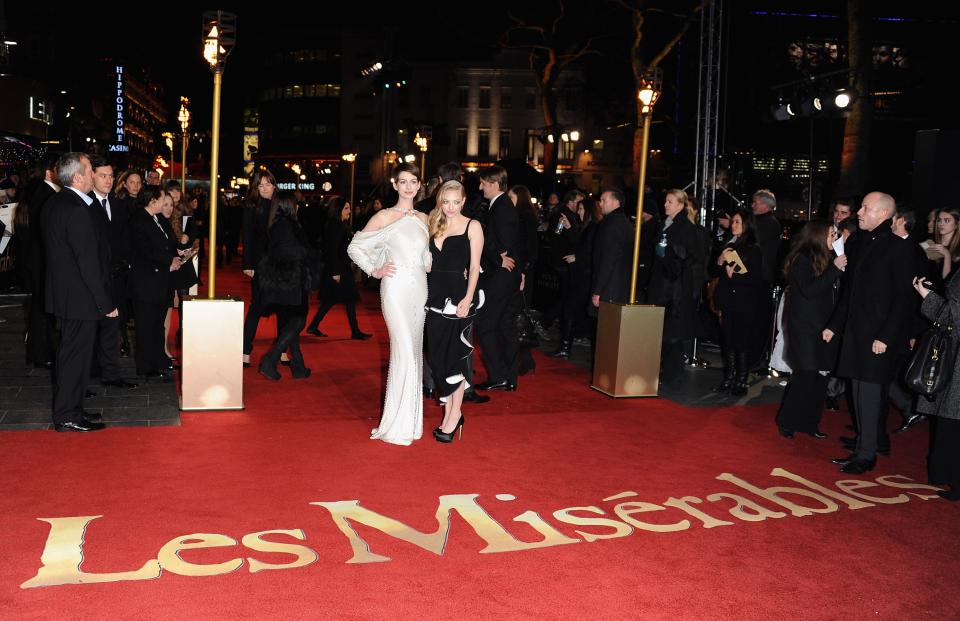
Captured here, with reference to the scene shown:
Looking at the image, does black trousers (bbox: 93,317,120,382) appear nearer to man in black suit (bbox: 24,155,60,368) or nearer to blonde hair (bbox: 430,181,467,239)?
man in black suit (bbox: 24,155,60,368)

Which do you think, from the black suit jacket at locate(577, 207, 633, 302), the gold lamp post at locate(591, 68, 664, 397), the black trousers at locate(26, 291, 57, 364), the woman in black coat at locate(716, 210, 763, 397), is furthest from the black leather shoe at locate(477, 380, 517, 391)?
the black trousers at locate(26, 291, 57, 364)

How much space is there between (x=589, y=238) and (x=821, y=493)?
18.2 ft

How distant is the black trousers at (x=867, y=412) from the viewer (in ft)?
19.9

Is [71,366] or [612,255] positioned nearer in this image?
[71,366]

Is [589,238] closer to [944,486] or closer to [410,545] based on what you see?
[944,486]

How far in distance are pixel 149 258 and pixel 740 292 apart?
18.0 ft

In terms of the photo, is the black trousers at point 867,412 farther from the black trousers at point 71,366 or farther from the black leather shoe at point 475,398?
the black trousers at point 71,366

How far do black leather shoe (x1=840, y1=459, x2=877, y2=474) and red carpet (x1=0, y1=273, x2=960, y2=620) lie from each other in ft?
0.28

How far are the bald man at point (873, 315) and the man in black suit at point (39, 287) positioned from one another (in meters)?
6.17

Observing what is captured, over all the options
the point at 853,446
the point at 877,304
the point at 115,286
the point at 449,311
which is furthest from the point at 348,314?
the point at 877,304

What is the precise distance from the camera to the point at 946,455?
18.8 feet

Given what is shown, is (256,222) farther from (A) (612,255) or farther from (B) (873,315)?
(B) (873,315)

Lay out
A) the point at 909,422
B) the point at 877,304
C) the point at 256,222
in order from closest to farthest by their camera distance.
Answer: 1. the point at 877,304
2. the point at 909,422
3. the point at 256,222

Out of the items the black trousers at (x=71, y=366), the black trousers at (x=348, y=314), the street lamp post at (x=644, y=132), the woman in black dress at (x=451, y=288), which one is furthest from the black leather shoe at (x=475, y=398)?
the black trousers at (x=348, y=314)
